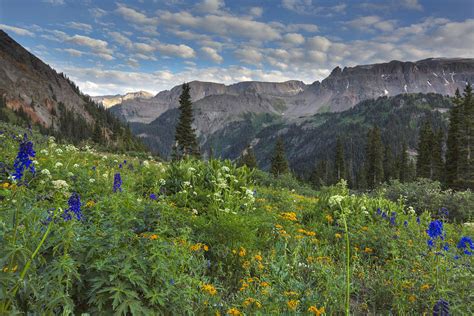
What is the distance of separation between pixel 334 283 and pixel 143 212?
3253mm

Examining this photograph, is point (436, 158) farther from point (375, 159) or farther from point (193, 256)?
point (193, 256)

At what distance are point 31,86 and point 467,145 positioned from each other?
149803 mm

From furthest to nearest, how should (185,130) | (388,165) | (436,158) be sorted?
1. (388,165)
2. (436,158)
3. (185,130)

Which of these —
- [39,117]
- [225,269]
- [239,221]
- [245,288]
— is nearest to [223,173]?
[239,221]

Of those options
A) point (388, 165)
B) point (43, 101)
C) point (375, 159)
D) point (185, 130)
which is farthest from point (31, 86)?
point (388, 165)

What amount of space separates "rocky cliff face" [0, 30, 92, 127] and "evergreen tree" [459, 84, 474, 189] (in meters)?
133

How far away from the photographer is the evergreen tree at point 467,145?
46.8 metres

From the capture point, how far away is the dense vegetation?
111 inches

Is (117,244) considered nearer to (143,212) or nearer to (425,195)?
(143,212)

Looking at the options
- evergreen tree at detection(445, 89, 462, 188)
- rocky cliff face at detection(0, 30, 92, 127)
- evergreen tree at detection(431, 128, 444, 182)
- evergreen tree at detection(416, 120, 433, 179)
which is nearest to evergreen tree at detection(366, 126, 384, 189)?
evergreen tree at detection(416, 120, 433, 179)

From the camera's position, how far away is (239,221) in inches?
242

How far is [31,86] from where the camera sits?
132 meters

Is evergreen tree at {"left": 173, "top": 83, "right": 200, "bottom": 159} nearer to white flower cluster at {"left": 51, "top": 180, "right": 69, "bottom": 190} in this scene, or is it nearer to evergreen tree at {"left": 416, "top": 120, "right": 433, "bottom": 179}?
white flower cluster at {"left": 51, "top": 180, "right": 69, "bottom": 190}

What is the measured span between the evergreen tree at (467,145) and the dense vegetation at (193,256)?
154ft
